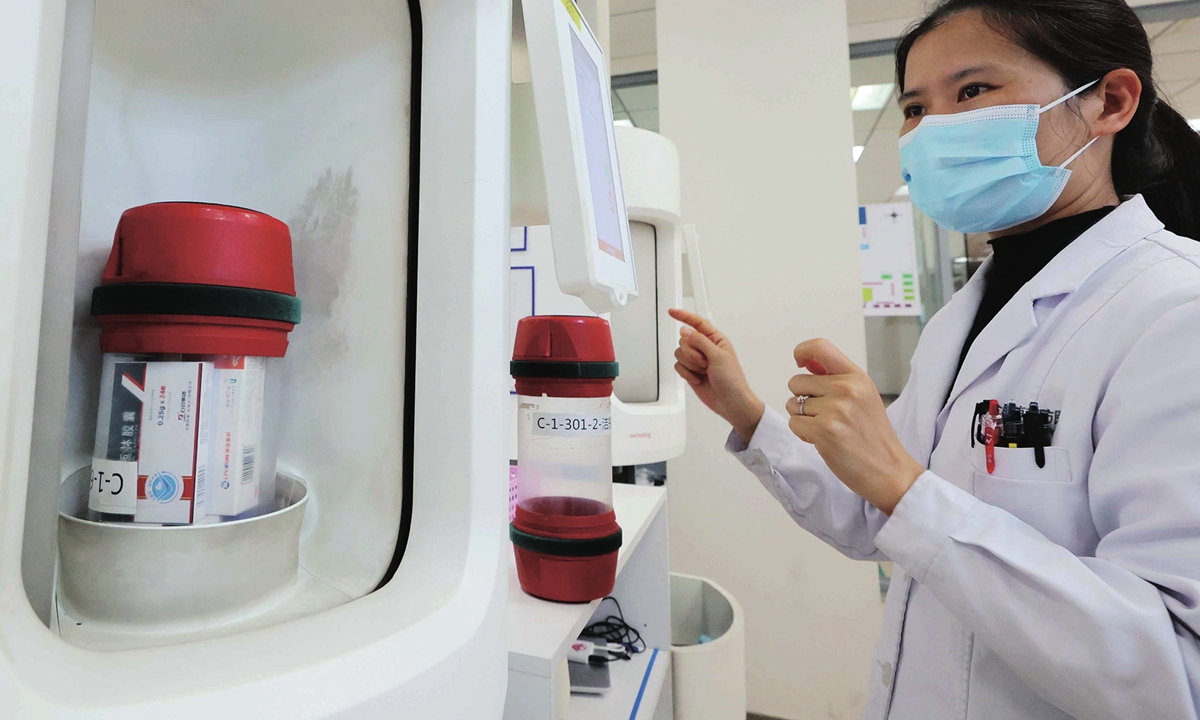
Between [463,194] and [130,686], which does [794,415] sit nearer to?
A: [463,194]

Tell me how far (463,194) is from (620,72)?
2.47m

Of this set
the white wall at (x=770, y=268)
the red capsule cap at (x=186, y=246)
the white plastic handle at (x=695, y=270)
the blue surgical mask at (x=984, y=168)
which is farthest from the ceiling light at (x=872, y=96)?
the red capsule cap at (x=186, y=246)

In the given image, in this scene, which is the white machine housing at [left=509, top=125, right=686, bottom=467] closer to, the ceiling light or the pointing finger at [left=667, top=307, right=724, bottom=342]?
the pointing finger at [left=667, top=307, right=724, bottom=342]

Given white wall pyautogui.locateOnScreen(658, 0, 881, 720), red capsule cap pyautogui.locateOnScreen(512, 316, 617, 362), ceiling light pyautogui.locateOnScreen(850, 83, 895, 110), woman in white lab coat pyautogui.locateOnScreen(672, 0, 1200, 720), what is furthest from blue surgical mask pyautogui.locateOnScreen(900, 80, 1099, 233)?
Answer: ceiling light pyautogui.locateOnScreen(850, 83, 895, 110)

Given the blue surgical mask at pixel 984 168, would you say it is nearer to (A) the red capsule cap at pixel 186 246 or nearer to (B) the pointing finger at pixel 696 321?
(B) the pointing finger at pixel 696 321

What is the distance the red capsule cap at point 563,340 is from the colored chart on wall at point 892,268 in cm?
166

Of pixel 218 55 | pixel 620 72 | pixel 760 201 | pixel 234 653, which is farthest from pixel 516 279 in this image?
pixel 620 72

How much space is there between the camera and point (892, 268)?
79.0 inches

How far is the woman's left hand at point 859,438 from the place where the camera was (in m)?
0.60

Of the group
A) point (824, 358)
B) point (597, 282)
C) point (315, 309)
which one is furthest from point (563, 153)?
point (824, 358)

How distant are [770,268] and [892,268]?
1.64 feet

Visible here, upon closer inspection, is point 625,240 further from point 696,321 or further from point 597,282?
point 696,321

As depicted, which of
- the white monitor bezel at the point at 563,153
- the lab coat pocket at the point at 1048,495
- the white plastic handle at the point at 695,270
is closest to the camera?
the white monitor bezel at the point at 563,153

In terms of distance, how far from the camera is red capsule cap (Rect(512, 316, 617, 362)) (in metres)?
0.63
